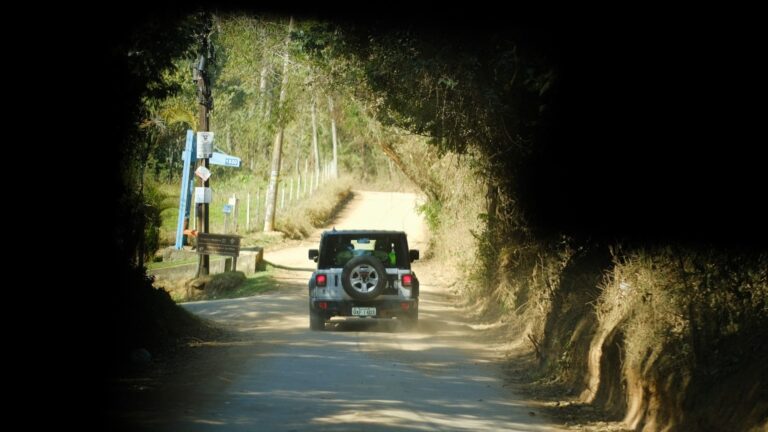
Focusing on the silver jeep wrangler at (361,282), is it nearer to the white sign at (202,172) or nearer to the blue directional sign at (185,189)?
the white sign at (202,172)

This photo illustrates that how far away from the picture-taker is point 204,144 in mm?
25344

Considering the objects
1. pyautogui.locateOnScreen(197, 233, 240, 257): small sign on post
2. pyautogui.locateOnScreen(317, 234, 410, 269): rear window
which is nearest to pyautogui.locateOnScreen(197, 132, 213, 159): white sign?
pyautogui.locateOnScreen(197, 233, 240, 257): small sign on post

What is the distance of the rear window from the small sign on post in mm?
8851

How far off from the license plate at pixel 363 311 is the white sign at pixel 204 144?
10065 mm

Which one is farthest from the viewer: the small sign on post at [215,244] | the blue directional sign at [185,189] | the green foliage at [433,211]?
the green foliage at [433,211]

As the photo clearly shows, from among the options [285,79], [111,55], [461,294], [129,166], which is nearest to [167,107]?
[285,79]

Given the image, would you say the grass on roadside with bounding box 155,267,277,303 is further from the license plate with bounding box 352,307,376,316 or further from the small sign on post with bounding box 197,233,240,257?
the license plate with bounding box 352,307,376,316

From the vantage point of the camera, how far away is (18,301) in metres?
8.99

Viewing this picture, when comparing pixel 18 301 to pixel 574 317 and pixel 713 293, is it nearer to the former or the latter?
pixel 713 293

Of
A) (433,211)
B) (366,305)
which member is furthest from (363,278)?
(433,211)

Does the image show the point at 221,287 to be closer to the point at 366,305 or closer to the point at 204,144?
the point at 204,144

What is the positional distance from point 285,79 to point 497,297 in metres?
10.8

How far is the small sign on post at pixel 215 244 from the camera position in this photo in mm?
25422

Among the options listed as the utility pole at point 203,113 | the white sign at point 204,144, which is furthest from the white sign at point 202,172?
the white sign at point 204,144
